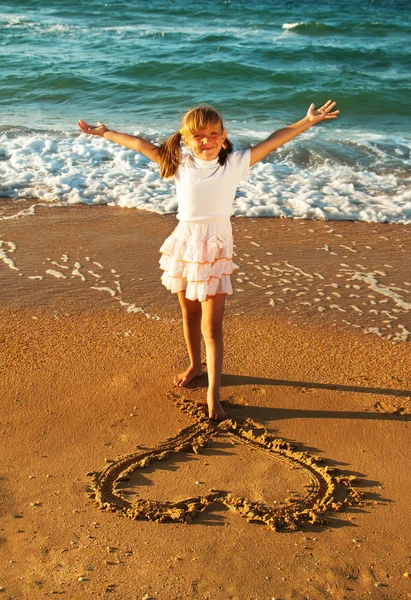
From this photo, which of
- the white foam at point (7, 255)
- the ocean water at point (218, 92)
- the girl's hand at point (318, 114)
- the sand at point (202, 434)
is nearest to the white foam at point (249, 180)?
→ the ocean water at point (218, 92)

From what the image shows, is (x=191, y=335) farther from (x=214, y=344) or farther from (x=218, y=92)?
(x=218, y=92)

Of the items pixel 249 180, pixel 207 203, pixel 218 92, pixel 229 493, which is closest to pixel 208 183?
pixel 207 203

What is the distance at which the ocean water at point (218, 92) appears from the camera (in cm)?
814

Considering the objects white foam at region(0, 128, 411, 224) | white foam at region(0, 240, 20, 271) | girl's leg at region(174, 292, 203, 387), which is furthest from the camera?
white foam at region(0, 128, 411, 224)

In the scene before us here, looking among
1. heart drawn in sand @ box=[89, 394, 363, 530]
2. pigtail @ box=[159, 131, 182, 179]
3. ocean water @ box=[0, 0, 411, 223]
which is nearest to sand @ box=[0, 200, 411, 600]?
heart drawn in sand @ box=[89, 394, 363, 530]

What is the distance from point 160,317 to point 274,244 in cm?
182

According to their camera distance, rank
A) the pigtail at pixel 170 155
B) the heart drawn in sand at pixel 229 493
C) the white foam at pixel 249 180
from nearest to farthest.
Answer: the heart drawn in sand at pixel 229 493, the pigtail at pixel 170 155, the white foam at pixel 249 180

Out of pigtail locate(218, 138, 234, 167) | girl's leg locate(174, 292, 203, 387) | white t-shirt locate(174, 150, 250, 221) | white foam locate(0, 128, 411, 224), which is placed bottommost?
white foam locate(0, 128, 411, 224)

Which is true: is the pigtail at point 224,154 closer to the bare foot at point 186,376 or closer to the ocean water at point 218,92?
the bare foot at point 186,376

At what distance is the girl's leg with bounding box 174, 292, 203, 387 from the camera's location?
397 centimetres

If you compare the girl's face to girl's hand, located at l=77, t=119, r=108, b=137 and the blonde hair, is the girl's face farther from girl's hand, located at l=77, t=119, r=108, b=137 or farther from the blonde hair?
girl's hand, located at l=77, t=119, r=108, b=137

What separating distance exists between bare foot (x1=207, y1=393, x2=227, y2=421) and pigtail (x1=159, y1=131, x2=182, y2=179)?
44.6 inches

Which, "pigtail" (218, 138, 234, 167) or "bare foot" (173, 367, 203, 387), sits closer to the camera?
"pigtail" (218, 138, 234, 167)

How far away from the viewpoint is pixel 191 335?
13.3ft
